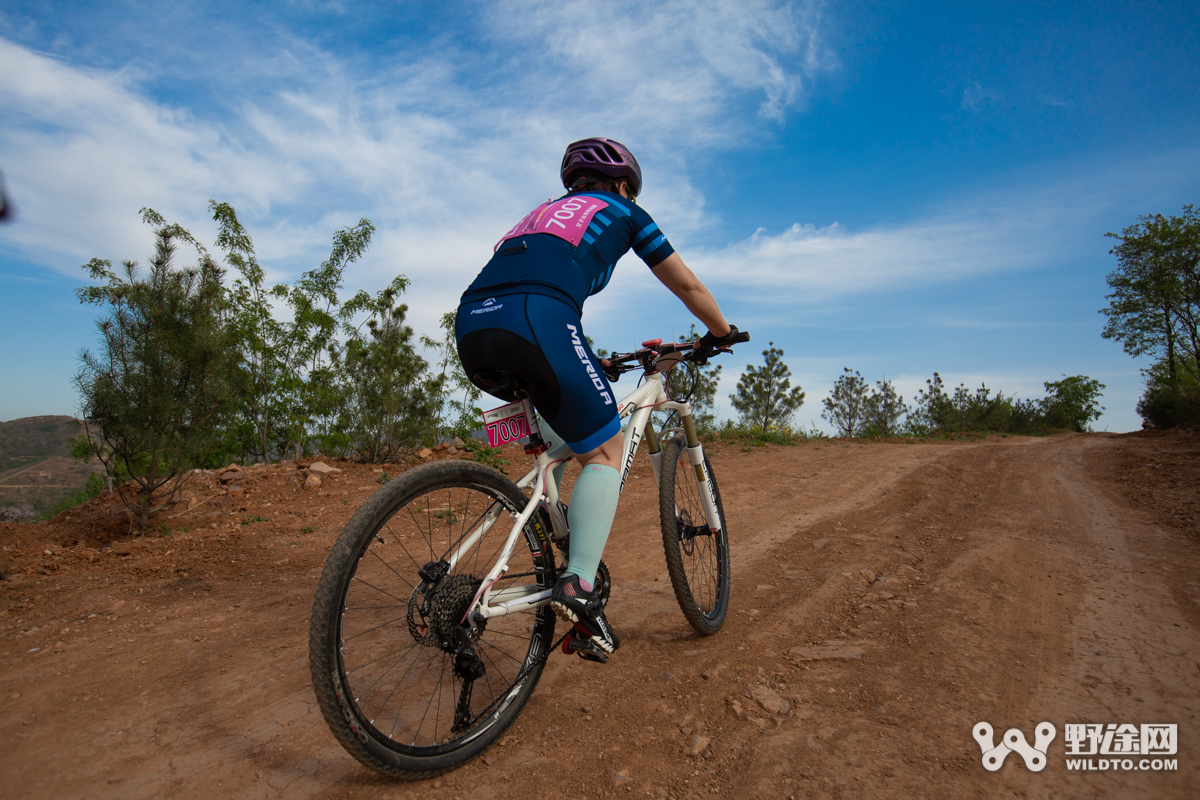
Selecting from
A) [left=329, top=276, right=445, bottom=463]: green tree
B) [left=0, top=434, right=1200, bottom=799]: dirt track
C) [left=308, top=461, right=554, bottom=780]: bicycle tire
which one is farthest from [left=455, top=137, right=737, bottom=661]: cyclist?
[left=329, top=276, right=445, bottom=463]: green tree

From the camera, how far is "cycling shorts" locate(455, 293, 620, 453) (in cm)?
189

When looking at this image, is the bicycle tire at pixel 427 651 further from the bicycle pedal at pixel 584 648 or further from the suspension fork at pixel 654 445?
the suspension fork at pixel 654 445

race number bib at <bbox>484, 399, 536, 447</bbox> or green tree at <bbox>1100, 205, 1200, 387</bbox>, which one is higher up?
green tree at <bbox>1100, 205, 1200, 387</bbox>

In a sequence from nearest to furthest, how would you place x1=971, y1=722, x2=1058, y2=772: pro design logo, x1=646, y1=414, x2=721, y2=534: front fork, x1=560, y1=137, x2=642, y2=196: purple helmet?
x1=971, y1=722, x2=1058, y2=772: pro design logo
x1=560, y1=137, x2=642, y2=196: purple helmet
x1=646, y1=414, x2=721, y2=534: front fork

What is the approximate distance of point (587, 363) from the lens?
202 cm

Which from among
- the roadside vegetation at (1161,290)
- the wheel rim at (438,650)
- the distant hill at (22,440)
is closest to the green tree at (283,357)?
the wheel rim at (438,650)

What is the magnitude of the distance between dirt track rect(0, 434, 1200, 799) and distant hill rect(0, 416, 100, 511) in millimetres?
3276

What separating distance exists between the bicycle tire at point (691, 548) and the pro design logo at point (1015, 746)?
1193 mm

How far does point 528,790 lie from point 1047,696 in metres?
1.96

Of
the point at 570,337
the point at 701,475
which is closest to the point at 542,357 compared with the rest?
the point at 570,337

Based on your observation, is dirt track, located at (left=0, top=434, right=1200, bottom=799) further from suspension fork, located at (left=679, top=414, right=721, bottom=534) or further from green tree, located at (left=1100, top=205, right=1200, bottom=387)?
green tree, located at (left=1100, top=205, right=1200, bottom=387)

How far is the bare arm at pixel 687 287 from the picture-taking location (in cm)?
235

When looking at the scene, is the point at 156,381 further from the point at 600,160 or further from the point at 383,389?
the point at 600,160

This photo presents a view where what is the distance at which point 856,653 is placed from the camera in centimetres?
252
